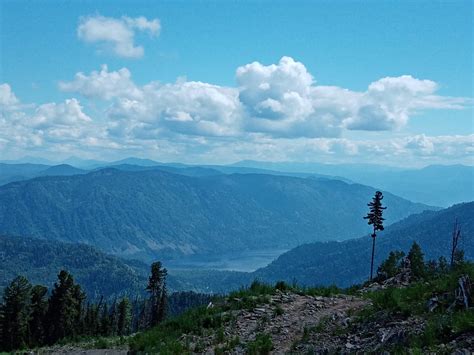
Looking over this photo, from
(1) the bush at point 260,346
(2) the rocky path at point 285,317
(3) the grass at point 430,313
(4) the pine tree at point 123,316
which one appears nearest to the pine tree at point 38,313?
(4) the pine tree at point 123,316

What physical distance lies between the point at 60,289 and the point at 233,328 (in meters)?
54.1

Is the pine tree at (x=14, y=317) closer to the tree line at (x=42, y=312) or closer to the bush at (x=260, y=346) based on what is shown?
the tree line at (x=42, y=312)

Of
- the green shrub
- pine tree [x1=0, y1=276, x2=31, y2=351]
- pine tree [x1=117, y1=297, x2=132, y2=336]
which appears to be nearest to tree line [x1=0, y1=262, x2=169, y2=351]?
pine tree [x1=0, y1=276, x2=31, y2=351]

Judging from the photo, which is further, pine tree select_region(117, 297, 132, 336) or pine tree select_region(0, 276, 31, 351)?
pine tree select_region(117, 297, 132, 336)

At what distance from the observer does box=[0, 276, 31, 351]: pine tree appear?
6350 centimetres

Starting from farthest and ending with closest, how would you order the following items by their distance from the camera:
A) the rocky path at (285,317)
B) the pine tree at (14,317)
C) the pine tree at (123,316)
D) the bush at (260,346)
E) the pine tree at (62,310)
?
1. the pine tree at (123,316)
2. the pine tree at (62,310)
3. the pine tree at (14,317)
4. the rocky path at (285,317)
5. the bush at (260,346)

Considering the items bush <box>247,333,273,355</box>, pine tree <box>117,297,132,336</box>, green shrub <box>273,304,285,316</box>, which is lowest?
pine tree <box>117,297,132,336</box>

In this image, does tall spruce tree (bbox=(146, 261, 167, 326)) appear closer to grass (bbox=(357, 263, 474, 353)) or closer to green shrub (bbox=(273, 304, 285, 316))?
green shrub (bbox=(273, 304, 285, 316))

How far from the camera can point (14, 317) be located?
6388 centimetres

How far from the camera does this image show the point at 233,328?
863 inches

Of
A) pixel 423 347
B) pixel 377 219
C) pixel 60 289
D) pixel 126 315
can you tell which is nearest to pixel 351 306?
pixel 423 347

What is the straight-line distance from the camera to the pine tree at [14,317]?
63.5 m

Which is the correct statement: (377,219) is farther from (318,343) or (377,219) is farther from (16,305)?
(16,305)

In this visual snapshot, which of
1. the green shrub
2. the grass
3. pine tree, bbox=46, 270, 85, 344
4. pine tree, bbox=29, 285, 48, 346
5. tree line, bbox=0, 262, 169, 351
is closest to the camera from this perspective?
the grass
